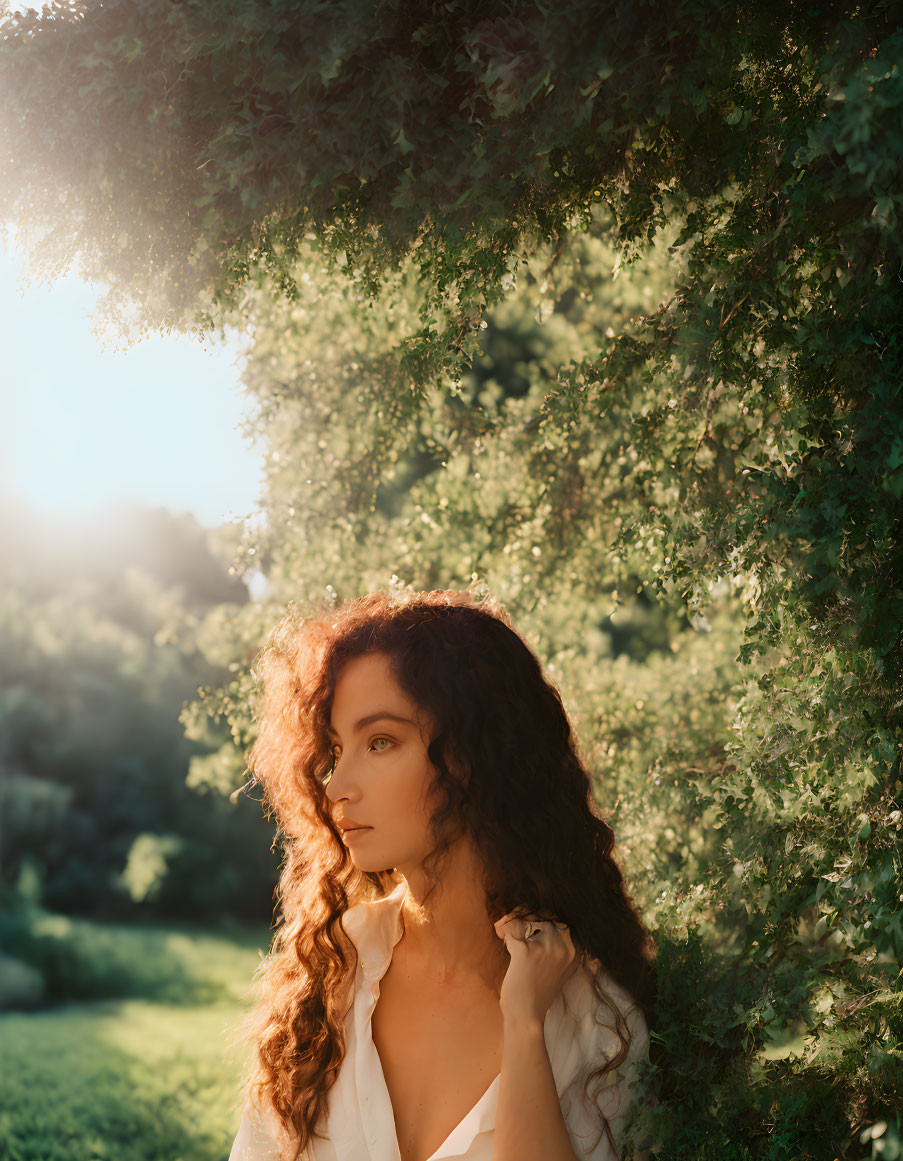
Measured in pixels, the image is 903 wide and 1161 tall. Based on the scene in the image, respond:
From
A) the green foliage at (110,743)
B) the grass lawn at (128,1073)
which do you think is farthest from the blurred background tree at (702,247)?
the green foliage at (110,743)

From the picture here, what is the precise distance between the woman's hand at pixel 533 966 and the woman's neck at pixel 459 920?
10cm

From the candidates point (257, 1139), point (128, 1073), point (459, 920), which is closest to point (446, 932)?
point (459, 920)

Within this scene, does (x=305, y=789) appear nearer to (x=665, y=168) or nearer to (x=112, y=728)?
(x=665, y=168)

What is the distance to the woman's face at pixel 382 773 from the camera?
182 cm

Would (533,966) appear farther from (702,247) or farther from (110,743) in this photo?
(110,743)

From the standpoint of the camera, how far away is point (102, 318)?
5.91 feet

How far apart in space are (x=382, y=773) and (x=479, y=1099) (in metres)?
0.60

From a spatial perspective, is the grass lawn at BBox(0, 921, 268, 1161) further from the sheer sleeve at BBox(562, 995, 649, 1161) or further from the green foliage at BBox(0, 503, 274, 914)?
the sheer sleeve at BBox(562, 995, 649, 1161)

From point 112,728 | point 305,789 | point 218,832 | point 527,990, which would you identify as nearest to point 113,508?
point 112,728

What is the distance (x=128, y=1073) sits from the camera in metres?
7.69

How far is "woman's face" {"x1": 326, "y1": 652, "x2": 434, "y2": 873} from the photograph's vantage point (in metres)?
1.82

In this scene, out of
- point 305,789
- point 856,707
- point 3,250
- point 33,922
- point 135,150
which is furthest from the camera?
point 33,922

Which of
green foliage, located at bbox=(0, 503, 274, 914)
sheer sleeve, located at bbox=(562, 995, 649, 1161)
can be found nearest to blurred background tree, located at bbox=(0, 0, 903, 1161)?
sheer sleeve, located at bbox=(562, 995, 649, 1161)

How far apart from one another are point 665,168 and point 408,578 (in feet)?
A: 8.08
